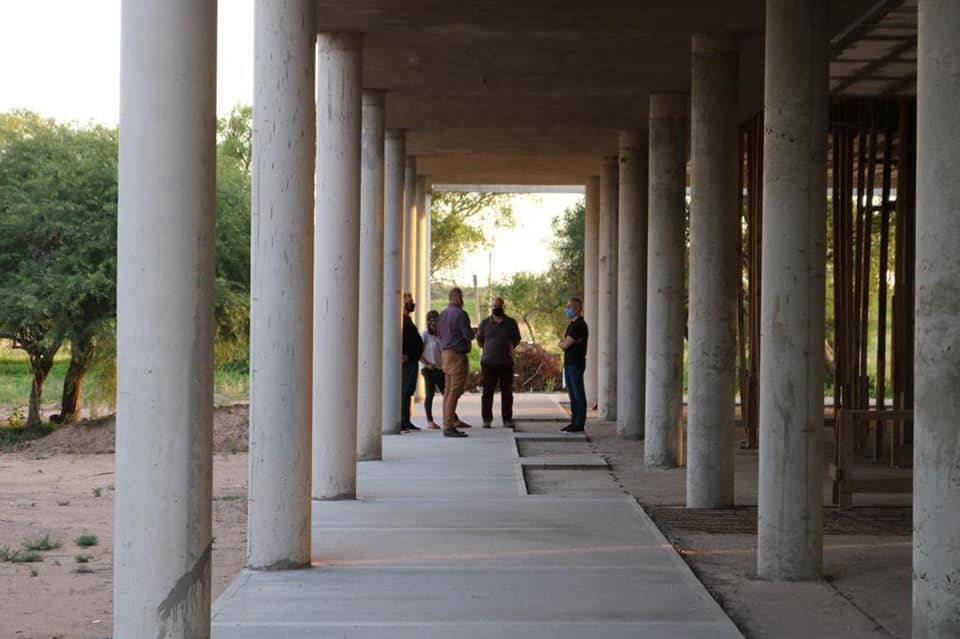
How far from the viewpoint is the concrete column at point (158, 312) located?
5715 mm

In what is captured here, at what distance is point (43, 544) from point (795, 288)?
641 cm

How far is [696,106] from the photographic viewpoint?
1346 centimetres

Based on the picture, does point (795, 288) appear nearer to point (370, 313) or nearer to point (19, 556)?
point (19, 556)

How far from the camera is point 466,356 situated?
68.3ft

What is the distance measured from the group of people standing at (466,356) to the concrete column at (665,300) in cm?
350

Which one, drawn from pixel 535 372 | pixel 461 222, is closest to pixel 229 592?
pixel 535 372

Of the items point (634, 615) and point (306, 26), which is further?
point (306, 26)

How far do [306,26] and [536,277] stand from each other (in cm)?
4320

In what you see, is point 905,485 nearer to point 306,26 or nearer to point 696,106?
point 696,106

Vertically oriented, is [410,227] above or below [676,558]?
above

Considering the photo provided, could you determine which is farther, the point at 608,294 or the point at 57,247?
the point at 57,247

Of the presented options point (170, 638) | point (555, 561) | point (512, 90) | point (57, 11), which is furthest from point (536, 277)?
point (170, 638)

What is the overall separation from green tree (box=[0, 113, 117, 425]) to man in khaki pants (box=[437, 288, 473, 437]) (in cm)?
869

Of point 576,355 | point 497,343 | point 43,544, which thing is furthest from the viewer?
point 497,343
